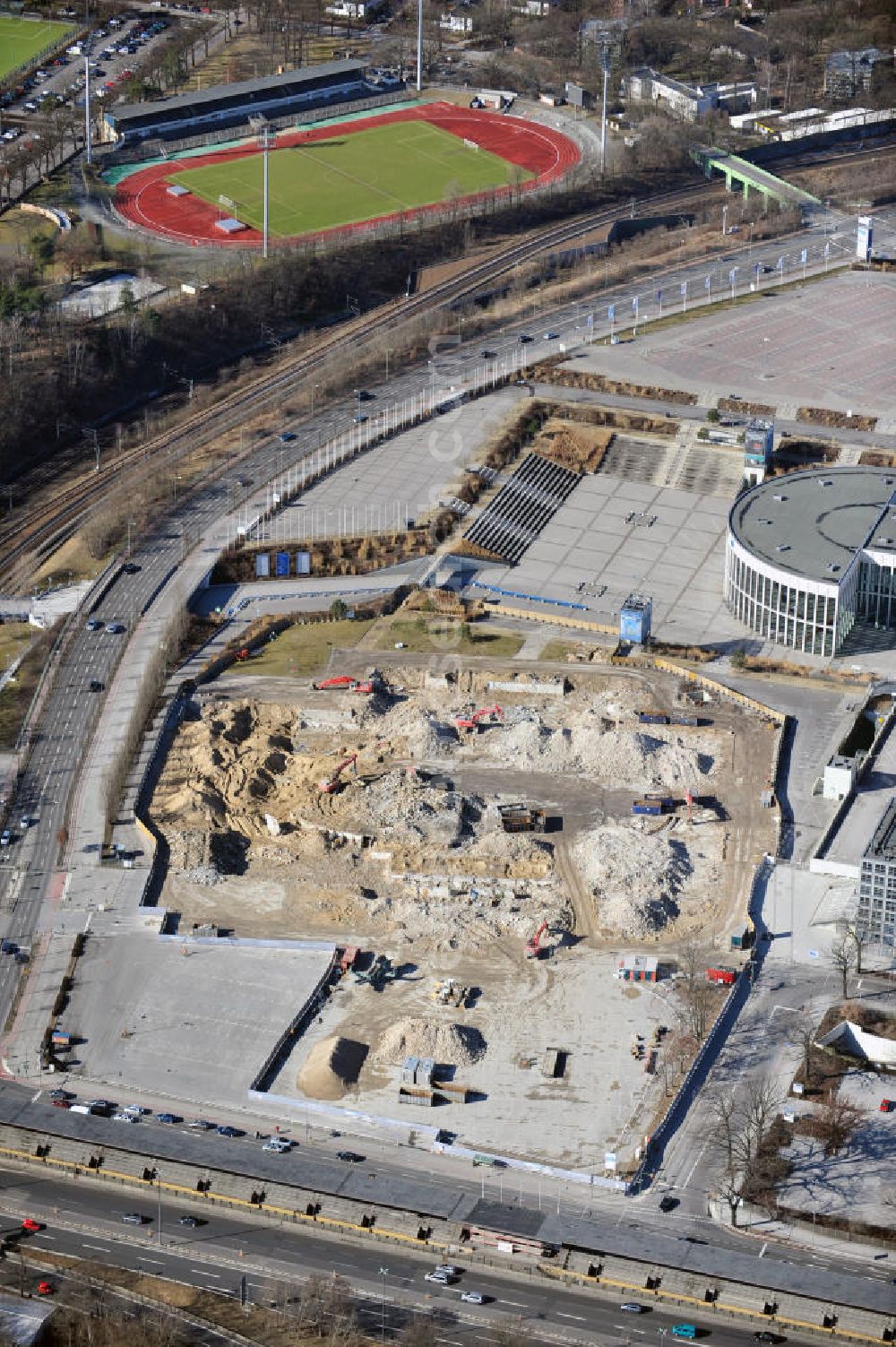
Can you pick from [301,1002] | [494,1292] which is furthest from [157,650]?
[494,1292]

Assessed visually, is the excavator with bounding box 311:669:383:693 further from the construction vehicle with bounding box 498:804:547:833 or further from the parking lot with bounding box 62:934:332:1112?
the parking lot with bounding box 62:934:332:1112

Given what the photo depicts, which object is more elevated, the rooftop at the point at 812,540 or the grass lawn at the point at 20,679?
the rooftop at the point at 812,540

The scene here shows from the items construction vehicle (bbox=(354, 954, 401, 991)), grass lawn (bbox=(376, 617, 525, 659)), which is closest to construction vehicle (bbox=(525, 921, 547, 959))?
construction vehicle (bbox=(354, 954, 401, 991))

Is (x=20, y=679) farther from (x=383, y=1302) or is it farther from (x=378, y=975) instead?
(x=383, y=1302)

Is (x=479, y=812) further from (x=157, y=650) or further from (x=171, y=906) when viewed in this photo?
(x=157, y=650)

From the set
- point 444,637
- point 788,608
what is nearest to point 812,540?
point 788,608

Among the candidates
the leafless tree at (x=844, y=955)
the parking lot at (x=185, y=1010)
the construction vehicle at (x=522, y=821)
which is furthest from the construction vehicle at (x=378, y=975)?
the leafless tree at (x=844, y=955)

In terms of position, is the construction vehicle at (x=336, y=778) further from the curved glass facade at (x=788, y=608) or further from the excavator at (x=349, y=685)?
the curved glass facade at (x=788, y=608)
